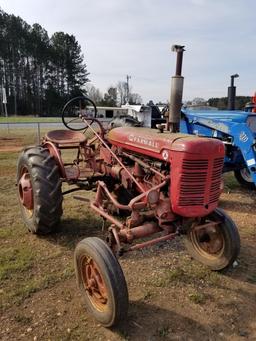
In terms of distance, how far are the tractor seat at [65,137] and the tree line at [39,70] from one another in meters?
54.6

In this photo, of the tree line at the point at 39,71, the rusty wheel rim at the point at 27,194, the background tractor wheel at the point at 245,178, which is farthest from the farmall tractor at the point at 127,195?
the tree line at the point at 39,71

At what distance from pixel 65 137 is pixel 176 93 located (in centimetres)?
194

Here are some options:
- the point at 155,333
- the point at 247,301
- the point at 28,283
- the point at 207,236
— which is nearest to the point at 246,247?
the point at 207,236

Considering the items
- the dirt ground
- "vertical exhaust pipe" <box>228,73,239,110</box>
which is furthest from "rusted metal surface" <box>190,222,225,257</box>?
"vertical exhaust pipe" <box>228,73,239,110</box>

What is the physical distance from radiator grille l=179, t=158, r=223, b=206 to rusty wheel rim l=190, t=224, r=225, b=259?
0.66 meters

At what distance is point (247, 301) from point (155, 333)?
982mm

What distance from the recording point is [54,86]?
60188 millimetres

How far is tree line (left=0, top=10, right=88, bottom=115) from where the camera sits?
186ft

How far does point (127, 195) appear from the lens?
172 inches

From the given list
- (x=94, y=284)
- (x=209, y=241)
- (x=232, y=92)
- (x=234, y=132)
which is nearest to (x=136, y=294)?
(x=94, y=284)

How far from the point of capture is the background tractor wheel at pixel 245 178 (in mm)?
7301

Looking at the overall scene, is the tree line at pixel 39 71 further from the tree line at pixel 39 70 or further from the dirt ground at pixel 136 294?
the dirt ground at pixel 136 294

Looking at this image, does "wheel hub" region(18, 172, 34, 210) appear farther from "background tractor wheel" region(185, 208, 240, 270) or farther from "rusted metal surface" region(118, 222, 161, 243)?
"background tractor wheel" region(185, 208, 240, 270)

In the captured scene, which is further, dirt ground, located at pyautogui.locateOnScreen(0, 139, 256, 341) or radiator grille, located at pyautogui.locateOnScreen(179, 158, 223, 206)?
radiator grille, located at pyautogui.locateOnScreen(179, 158, 223, 206)
